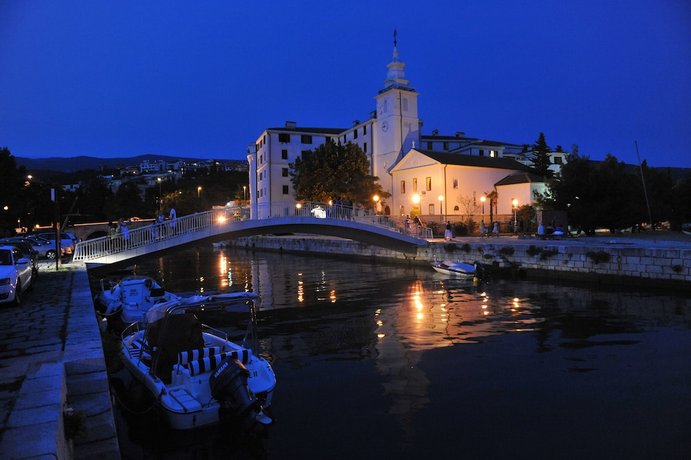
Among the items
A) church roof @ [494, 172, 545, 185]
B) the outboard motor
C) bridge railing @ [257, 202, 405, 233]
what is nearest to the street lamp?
church roof @ [494, 172, 545, 185]

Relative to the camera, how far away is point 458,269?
28.8 meters

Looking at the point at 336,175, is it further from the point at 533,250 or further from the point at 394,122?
the point at 533,250

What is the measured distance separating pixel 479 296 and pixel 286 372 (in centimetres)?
1320

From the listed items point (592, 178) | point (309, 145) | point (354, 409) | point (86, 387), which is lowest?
point (354, 409)

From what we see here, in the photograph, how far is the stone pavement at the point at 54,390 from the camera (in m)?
4.31

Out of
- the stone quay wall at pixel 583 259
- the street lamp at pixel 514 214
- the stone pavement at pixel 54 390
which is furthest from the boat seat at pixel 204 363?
the street lamp at pixel 514 214

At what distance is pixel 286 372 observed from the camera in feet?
36.5

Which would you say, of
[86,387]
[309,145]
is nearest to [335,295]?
[86,387]

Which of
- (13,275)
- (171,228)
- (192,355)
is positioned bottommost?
(192,355)

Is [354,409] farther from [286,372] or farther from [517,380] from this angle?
[517,380]

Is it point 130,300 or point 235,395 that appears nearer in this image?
point 235,395

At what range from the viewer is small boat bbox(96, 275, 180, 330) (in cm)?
1625

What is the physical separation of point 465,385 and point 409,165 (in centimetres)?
5019

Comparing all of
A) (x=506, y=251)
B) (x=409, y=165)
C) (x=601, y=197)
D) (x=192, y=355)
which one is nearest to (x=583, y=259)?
(x=506, y=251)
